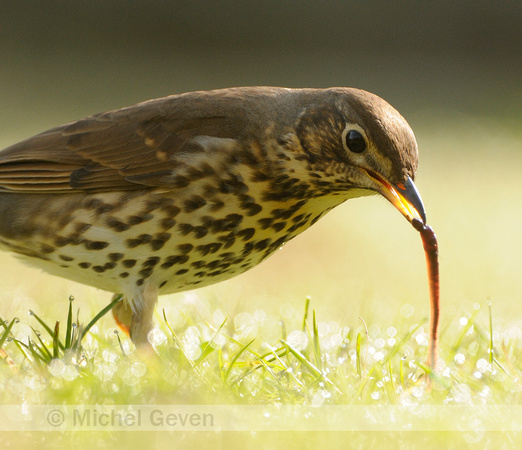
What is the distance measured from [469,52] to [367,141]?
11449 millimetres

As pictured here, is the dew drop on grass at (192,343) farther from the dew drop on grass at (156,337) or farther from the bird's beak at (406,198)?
the bird's beak at (406,198)

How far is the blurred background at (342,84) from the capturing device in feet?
17.4

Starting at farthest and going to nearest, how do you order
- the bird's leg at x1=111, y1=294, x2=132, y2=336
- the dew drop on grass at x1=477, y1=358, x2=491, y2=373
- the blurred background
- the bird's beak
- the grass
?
the blurred background < the bird's leg at x1=111, y1=294, x2=132, y2=336 < the dew drop on grass at x1=477, y1=358, x2=491, y2=373 < the bird's beak < the grass

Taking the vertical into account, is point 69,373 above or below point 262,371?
above

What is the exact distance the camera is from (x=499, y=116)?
11.0 m

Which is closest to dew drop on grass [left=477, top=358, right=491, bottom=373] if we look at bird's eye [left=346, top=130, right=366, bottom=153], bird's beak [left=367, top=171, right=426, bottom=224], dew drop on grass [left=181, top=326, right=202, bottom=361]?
bird's beak [left=367, top=171, right=426, bottom=224]

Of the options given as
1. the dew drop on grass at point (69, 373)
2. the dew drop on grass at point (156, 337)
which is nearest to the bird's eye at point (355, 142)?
the dew drop on grass at point (156, 337)

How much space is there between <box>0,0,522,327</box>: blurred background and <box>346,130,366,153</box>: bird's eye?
1.31 metres

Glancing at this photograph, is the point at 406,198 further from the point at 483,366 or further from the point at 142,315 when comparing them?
the point at 142,315

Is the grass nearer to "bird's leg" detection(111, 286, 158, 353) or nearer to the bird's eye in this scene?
"bird's leg" detection(111, 286, 158, 353)

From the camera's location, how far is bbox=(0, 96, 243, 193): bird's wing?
3375mm

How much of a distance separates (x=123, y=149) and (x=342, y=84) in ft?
27.8

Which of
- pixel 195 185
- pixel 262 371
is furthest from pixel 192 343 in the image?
pixel 195 185

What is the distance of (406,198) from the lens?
2918mm
